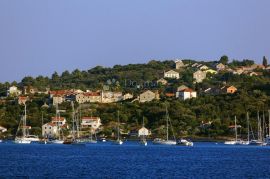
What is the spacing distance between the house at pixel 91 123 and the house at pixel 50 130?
16.6 ft

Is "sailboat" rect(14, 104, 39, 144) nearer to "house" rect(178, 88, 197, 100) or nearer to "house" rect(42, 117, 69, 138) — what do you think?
"house" rect(42, 117, 69, 138)

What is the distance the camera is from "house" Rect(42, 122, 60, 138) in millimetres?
124438

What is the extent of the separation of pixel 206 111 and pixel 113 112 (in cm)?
1505

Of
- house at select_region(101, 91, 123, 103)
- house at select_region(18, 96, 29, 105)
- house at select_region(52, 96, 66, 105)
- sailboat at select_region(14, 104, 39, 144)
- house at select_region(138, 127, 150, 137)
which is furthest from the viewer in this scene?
house at select_region(101, 91, 123, 103)

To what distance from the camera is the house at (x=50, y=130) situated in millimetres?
124438

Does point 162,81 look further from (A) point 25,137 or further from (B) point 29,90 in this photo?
(A) point 25,137

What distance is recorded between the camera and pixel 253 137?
385ft

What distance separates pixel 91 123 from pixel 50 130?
21.6 ft

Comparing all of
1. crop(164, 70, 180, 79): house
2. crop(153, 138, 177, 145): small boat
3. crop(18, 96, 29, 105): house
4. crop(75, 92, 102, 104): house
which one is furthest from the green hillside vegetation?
crop(164, 70, 180, 79): house

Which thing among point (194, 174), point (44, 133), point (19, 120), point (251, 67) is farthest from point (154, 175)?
point (251, 67)

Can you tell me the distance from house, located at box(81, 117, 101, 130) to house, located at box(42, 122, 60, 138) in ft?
16.6

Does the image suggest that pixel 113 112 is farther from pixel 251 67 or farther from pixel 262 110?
pixel 251 67

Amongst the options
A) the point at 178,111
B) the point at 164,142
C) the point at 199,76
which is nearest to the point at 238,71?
the point at 199,76

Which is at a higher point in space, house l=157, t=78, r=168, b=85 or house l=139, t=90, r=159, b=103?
house l=157, t=78, r=168, b=85
